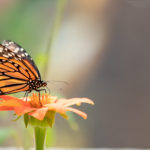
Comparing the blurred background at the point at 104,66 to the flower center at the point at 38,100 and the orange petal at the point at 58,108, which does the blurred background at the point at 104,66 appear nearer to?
the flower center at the point at 38,100

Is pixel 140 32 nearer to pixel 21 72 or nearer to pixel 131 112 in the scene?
pixel 131 112

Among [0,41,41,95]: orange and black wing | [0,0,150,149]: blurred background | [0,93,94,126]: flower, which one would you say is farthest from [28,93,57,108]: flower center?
[0,0,150,149]: blurred background

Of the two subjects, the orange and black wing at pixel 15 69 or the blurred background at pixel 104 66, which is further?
the blurred background at pixel 104 66

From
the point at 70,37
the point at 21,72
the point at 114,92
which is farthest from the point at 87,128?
the point at 21,72

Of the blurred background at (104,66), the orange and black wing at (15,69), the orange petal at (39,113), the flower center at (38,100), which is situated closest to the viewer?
the orange petal at (39,113)

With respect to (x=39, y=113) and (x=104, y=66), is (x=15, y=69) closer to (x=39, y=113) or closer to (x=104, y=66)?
(x=39, y=113)

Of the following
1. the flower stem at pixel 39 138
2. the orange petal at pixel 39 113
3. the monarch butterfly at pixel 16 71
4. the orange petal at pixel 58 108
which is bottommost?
the flower stem at pixel 39 138

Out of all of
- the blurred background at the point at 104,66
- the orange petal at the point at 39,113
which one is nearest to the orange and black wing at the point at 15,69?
the orange petal at the point at 39,113

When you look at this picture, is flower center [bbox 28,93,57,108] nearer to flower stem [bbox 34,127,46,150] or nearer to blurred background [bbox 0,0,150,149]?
flower stem [bbox 34,127,46,150]
